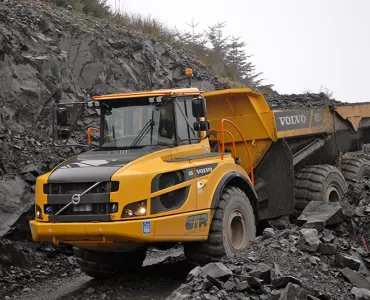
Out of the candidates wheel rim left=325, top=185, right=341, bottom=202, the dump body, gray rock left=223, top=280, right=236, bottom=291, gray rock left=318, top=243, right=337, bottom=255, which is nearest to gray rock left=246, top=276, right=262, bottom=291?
gray rock left=223, top=280, right=236, bottom=291

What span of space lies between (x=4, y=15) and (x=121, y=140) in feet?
20.3

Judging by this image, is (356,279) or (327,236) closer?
(356,279)

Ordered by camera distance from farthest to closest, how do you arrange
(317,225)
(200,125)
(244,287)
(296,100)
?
(296,100)
(317,225)
(200,125)
(244,287)

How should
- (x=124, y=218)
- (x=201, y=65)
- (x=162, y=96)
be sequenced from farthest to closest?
(x=201, y=65) < (x=162, y=96) < (x=124, y=218)

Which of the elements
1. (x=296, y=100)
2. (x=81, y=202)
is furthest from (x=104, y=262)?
(x=296, y=100)

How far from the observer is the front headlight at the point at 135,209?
5793 millimetres

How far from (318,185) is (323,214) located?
1753 millimetres

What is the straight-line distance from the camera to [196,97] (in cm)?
702

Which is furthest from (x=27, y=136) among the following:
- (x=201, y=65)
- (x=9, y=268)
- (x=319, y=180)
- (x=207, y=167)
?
(x=201, y=65)

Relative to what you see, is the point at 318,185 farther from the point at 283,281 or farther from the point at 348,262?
the point at 283,281

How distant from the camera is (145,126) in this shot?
6.68m

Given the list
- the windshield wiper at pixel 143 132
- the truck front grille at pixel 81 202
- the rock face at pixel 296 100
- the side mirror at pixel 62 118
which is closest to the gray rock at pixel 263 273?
the truck front grille at pixel 81 202

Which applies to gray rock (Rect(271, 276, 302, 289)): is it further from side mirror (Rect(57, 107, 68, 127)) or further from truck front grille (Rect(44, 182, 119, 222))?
side mirror (Rect(57, 107, 68, 127))

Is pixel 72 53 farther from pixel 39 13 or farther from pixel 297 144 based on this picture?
pixel 297 144
